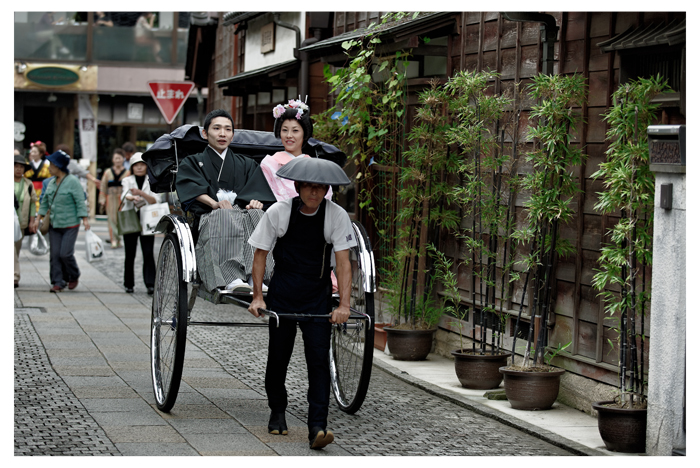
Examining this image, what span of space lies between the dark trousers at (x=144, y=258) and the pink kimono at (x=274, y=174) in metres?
6.14

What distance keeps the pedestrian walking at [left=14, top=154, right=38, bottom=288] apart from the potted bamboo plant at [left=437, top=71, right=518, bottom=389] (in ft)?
24.1

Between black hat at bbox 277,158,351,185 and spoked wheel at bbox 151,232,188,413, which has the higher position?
black hat at bbox 277,158,351,185

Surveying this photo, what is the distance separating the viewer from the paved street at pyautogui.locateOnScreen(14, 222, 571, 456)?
607 centimetres

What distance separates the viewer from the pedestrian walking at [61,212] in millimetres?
13406

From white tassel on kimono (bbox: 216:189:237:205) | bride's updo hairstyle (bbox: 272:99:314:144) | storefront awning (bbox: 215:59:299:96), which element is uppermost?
storefront awning (bbox: 215:59:299:96)

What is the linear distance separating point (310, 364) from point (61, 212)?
323 inches

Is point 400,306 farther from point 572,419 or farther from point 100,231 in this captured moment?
point 100,231

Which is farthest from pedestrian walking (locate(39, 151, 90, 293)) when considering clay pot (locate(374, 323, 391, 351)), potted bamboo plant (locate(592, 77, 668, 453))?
potted bamboo plant (locate(592, 77, 668, 453))

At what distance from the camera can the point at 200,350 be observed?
31.6 feet

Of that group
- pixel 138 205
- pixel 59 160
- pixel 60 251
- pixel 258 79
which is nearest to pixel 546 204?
pixel 138 205

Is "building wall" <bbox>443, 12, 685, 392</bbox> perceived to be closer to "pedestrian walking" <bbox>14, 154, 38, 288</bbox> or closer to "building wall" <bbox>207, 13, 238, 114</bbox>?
"pedestrian walking" <bbox>14, 154, 38, 288</bbox>

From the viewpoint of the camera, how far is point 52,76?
92.2ft

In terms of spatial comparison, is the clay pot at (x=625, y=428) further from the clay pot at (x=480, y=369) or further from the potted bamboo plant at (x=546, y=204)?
the clay pot at (x=480, y=369)

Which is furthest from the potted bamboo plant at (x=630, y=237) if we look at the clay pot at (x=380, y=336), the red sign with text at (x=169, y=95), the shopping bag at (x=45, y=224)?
the red sign with text at (x=169, y=95)
